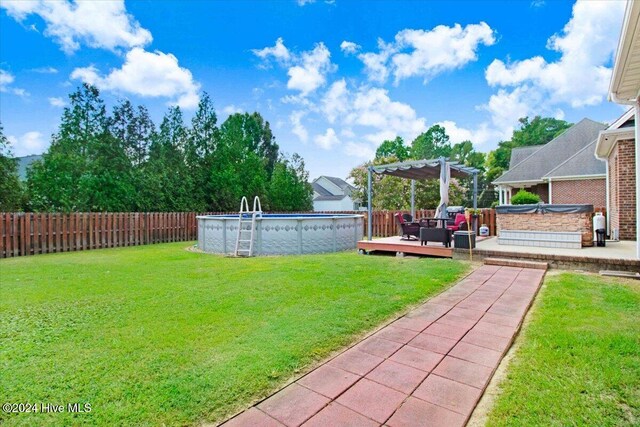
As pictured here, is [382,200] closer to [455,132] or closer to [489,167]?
[489,167]

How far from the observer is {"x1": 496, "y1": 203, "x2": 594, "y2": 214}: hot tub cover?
7977 millimetres

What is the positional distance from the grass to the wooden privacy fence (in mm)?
4734

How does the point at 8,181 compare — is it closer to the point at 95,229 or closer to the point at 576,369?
the point at 95,229

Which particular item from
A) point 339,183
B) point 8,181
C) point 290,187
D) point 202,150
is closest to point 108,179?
point 8,181

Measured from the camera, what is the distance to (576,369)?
2.57 meters

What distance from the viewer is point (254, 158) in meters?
20.9

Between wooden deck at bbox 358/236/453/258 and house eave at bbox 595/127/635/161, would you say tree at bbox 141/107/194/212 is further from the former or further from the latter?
house eave at bbox 595/127/635/161

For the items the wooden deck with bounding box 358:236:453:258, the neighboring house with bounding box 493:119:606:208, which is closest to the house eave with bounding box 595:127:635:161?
the neighboring house with bounding box 493:119:606:208

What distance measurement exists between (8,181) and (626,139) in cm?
2120

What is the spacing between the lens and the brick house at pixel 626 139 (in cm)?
423

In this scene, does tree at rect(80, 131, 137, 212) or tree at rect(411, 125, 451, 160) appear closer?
tree at rect(80, 131, 137, 212)

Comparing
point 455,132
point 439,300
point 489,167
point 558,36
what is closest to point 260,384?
point 439,300

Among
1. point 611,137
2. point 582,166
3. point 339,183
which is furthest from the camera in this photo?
point 339,183

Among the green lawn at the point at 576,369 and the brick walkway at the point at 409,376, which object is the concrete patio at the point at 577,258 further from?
the brick walkway at the point at 409,376
